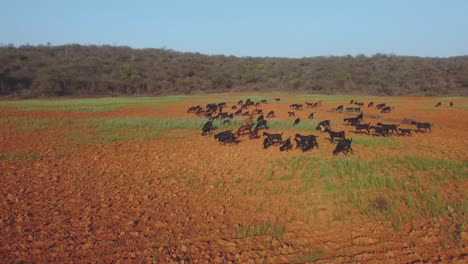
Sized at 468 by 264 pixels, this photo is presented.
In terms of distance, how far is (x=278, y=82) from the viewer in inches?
1991

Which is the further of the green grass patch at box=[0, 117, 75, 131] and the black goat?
the green grass patch at box=[0, 117, 75, 131]

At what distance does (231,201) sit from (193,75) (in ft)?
159

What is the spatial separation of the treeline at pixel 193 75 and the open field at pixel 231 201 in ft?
105

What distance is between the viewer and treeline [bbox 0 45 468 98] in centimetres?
4231

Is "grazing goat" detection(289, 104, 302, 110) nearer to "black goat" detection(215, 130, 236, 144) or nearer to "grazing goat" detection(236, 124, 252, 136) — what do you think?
"grazing goat" detection(236, 124, 252, 136)

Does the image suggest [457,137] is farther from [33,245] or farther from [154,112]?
[154,112]

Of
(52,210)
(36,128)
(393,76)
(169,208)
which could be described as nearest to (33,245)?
(52,210)

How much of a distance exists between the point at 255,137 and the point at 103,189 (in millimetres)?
7581

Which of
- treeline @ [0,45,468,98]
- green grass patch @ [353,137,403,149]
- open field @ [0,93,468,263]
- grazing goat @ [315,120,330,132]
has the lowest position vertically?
open field @ [0,93,468,263]

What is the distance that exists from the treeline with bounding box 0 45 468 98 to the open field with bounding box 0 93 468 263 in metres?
32.0

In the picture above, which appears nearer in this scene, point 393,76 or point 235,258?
point 235,258

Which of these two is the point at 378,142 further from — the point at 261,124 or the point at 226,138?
the point at 226,138

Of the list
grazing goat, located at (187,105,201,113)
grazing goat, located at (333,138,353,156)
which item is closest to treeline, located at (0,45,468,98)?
grazing goat, located at (187,105,201,113)

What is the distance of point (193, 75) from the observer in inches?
2152
